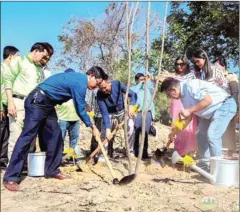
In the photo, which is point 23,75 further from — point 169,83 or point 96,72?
point 169,83

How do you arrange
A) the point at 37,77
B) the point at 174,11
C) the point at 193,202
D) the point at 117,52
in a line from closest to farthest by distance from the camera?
the point at 193,202, the point at 37,77, the point at 117,52, the point at 174,11

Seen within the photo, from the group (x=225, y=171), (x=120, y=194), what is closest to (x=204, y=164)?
(x=225, y=171)

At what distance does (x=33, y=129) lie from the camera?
3.81 m

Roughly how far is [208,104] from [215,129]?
29cm

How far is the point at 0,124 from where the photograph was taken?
4723mm

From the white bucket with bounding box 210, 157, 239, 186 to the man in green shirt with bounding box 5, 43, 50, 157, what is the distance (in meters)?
1.96

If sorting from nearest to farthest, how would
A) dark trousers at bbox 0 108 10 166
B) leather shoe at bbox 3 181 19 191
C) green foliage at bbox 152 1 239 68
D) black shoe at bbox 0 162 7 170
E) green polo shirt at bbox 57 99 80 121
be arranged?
leather shoe at bbox 3 181 19 191 < black shoe at bbox 0 162 7 170 < dark trousers at bbox 0 108 10 166 < green polo shirt at bbox 57 99 80 121 < green foliage at bbox 152 1 239 68

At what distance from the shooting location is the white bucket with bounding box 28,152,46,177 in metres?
4.22

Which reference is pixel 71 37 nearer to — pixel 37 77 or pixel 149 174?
pixel 37 77

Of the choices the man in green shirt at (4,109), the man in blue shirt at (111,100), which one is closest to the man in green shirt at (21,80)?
the man in green shirt at (4,109)

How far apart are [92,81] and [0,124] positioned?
1.45 metres

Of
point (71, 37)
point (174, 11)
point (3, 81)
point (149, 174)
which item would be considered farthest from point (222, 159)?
point (71, 37)

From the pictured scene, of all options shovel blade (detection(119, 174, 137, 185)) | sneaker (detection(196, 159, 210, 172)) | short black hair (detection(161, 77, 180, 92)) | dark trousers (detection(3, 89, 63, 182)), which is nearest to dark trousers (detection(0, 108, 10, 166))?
dark trousers (detection(3, 89, 63, 182))

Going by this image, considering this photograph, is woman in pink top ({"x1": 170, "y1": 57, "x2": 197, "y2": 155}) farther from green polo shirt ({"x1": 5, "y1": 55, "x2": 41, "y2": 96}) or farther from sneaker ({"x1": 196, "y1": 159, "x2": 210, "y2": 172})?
green polo shirt ({"x1": 5, "y1": 55, "x2": 41, "y2": 96})
